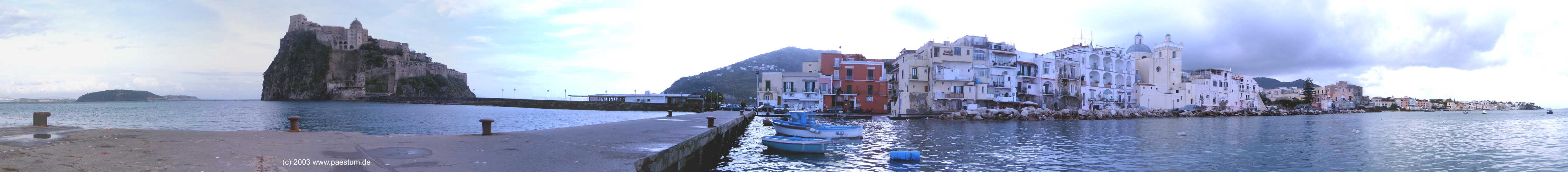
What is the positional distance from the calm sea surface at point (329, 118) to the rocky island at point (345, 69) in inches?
1923

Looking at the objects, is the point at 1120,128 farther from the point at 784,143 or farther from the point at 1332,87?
the point at 1332,87

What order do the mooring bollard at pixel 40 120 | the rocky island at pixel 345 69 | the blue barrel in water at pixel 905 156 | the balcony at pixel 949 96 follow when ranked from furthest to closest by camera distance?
1. the rocky island at pixel 345 69
2. the balcony at pixel 949 96
3. the blue barrel in water at pixel 905 156
4. the mooring bollard at pixel 40 120

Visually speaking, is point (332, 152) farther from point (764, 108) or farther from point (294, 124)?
point (764, 108)

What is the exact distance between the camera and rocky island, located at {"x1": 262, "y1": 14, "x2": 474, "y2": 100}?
492 feet

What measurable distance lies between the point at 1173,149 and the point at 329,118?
57773 millimetres

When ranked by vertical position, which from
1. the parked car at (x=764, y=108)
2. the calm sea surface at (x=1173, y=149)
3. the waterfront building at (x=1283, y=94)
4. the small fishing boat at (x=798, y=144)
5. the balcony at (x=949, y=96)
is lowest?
the calm sea surface at (x=1173, y=149)

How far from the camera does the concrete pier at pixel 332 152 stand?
923 cm

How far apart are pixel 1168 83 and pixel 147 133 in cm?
9322

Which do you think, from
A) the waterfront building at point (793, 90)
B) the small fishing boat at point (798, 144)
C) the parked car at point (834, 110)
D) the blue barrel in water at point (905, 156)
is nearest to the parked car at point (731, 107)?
the waterfront building at point (793, 90)

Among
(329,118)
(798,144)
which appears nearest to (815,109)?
(329,118)

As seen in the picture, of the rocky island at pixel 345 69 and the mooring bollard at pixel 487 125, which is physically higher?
the rocky island at pixel 345 69

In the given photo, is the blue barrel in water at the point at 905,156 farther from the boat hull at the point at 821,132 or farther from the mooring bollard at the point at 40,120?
the mooring bollard at the point at 40,120

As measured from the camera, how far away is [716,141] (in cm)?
2206

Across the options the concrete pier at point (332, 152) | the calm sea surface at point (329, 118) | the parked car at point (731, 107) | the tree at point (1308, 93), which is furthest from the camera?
the tree at point (1308, 93)
